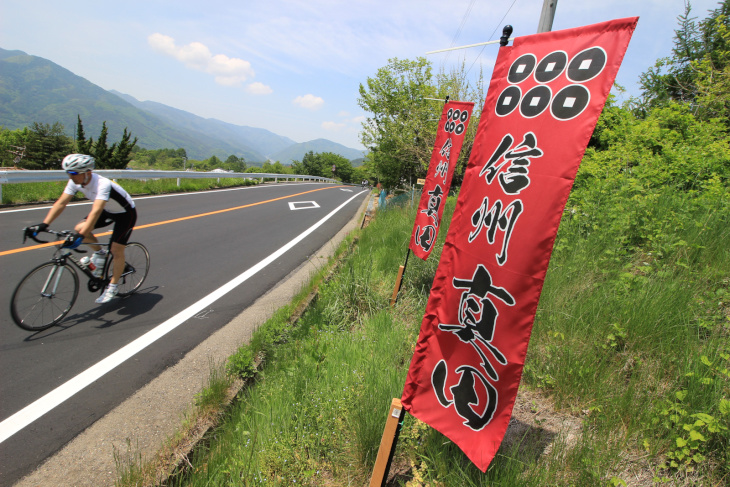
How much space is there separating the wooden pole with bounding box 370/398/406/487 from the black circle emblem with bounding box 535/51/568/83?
75.8 inches

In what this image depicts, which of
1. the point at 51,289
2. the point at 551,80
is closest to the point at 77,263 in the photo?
Answer: the point at 51,289

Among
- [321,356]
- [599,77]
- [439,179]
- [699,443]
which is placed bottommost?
[321,356]

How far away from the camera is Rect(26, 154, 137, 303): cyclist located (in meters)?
4.27

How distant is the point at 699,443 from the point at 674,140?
7.02m

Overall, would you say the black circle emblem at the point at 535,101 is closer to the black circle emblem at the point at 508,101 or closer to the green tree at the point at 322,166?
the black circle emblem at the point at 508,101

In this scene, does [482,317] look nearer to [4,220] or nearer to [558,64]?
[558,64]

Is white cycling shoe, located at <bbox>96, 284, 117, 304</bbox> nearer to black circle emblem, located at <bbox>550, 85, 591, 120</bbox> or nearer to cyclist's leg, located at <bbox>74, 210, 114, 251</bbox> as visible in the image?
cyclist's leg, located at <bbox>74, 210, 114, 251</bbox>

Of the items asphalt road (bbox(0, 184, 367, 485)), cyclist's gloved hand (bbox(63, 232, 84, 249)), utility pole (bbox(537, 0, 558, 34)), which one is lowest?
asphalt road (bbox(0, 184, 367, 485))

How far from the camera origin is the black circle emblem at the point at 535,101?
185cm

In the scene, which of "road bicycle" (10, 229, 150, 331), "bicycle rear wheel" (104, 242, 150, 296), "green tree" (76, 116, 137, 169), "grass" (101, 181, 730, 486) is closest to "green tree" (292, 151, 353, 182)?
"green tree" (76, 116, 137, 169)

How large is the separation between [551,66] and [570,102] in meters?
0.26

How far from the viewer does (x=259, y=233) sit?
9195 mm

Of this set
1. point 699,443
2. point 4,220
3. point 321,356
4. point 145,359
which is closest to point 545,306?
point 699,443

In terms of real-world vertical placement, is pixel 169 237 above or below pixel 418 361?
below
